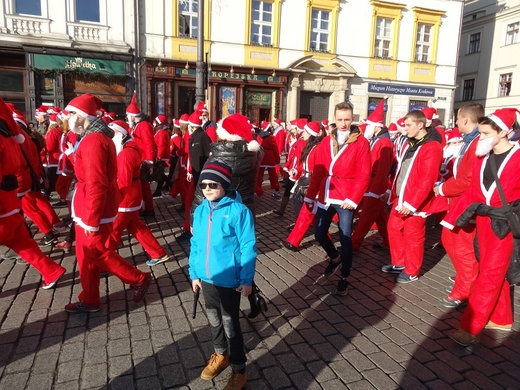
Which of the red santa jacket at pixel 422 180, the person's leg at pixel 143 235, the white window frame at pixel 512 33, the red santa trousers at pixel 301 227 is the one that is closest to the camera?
the red santa jacket at pixel 422 180

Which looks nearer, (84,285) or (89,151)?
(89,151)

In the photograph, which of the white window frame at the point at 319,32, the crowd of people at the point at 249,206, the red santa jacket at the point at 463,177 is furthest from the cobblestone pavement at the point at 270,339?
the white window frame at the point at 319,32

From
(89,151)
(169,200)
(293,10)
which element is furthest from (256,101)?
(89,151)

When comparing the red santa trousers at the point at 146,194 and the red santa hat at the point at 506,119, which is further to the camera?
the red santa trousers at the point at 146,194

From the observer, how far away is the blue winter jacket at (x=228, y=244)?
260 cm

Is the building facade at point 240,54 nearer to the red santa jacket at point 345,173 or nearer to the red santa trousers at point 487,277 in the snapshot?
the red santa jacket at point 345,173

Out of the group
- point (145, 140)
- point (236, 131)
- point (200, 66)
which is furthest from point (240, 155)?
→ point (200, 66)

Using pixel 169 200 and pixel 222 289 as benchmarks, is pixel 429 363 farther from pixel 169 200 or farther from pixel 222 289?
pixel 169 200

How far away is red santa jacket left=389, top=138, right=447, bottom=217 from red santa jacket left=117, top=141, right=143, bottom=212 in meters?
3.15

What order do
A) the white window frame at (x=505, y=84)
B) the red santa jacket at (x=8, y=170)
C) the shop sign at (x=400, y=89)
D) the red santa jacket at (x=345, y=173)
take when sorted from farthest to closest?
1. the white window frame at (x=505, y=84)
2. the shop sign at (x=400, y=89)
3. the red santa jacket at (x=345, y=173)
4. the red santa jacket at (x=8, y=170)

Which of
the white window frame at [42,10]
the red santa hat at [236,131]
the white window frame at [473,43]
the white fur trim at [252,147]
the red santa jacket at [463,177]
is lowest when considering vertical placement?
the red santa jacket at [463,177]

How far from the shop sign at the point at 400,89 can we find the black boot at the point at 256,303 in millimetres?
21424

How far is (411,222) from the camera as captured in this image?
15.3ft

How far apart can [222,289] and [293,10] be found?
68.9 feet
